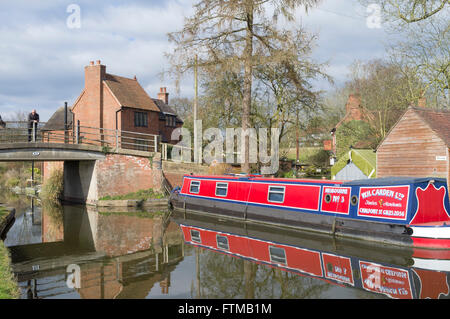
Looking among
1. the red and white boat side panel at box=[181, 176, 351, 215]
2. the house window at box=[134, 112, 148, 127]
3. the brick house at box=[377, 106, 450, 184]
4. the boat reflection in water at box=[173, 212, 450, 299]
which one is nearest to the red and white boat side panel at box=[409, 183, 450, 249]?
the boat reflection in water at box=[173, 212, 450, 299]

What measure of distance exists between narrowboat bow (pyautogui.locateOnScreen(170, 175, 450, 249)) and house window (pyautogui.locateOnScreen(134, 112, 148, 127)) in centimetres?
1643

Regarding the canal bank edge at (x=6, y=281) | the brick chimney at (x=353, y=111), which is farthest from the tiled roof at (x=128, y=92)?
the canal bank edge at (x=6, y=281)

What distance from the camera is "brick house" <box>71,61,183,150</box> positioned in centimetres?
2877

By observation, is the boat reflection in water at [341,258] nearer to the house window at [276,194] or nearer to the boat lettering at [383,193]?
the house window at [276,194]

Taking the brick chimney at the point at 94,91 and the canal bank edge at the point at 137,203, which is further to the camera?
the brick chimney at the point at 94,91

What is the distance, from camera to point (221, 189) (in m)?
15.4

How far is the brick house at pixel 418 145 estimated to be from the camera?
49.5 feet

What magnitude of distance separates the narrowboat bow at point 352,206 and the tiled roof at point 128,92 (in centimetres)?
1663

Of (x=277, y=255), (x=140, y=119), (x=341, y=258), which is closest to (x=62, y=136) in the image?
(x=140, y=119)

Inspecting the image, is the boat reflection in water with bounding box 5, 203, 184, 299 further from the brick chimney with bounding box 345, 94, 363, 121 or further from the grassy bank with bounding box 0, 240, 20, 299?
the brick chimney with bounding box 345, 94, 363, 121

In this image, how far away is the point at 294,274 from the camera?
786cm

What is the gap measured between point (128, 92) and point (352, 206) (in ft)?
77.1

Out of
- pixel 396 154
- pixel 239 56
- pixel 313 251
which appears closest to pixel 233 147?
pixel 239 56

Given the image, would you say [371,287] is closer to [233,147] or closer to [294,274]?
[294,274]
